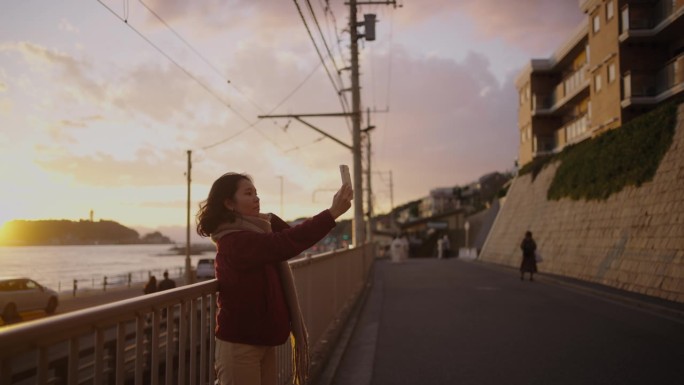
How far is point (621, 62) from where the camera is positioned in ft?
94.5

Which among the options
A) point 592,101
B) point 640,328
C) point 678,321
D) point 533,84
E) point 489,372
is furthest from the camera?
point 533,84

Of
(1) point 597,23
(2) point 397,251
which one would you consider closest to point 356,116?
(1) point 597,23

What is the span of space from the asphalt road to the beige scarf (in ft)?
10.5

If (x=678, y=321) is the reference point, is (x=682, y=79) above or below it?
above

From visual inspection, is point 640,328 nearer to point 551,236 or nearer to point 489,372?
point 489,372

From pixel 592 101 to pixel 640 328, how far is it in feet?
81.9

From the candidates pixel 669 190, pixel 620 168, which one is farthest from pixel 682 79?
pixel 669 190

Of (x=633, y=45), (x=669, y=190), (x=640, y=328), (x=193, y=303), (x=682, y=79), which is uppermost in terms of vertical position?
(x=633, y=45)

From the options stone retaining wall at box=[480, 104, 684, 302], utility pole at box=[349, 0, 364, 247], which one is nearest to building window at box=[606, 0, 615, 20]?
stone retaining wall at box=[480, 104, 684, 302]

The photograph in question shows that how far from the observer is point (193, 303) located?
3.49 meters

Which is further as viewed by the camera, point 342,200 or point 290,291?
point 290,291

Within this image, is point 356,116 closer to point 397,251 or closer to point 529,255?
point 529,255

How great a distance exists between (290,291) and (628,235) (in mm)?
18209

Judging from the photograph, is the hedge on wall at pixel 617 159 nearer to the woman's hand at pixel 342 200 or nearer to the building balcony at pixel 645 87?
the building balcony at pixel 645 87
